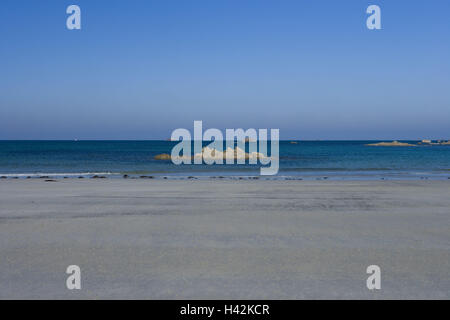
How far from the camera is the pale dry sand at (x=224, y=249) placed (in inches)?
226

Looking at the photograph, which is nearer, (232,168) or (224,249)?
(224,249)

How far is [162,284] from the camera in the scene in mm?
5891

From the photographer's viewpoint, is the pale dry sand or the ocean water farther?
the ocean water

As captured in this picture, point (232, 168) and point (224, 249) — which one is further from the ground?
point (232, 168)

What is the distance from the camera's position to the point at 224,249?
309 inches

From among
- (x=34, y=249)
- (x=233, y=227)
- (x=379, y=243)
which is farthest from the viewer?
(x=233, y=227)

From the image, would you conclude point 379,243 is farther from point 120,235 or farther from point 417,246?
point 120,235

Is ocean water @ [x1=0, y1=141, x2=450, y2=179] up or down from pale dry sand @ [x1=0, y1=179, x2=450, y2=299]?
up

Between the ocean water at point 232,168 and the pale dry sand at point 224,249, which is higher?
the ocean water at point 232,168

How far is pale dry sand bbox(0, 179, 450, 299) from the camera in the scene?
5.74 metres
